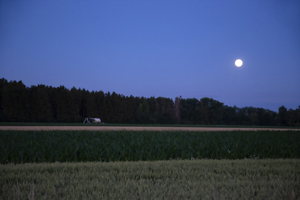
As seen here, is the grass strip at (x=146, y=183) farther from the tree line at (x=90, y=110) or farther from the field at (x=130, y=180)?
the tree line at (x=90, y=110)

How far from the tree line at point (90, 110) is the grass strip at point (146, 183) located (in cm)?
5583

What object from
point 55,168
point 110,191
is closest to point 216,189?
point 110,191

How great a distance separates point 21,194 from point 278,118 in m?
83.8

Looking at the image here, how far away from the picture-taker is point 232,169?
7094mm

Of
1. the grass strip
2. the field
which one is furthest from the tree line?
the grass strip

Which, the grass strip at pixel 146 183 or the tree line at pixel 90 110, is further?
the tree line at pixel 90 110

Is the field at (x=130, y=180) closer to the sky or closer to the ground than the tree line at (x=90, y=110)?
closer to the ground

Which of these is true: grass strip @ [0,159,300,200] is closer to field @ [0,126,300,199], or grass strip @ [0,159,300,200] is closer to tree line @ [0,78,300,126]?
field @ [0,126,300,199]

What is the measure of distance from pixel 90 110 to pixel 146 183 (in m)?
67.1

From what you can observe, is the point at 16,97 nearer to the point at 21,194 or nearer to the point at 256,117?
the point at 21,194

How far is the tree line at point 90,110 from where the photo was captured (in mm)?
57312

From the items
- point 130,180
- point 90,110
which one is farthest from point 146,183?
point 90,110

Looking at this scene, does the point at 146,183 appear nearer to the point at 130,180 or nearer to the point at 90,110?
the point at 130,180

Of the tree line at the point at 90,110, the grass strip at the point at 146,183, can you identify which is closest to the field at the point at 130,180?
the grass strip at the point at 146,183
